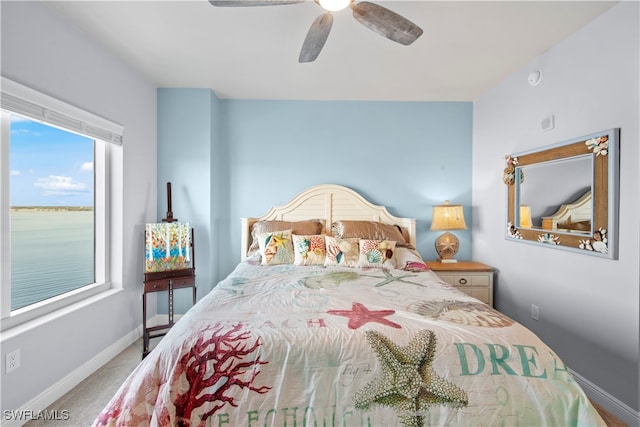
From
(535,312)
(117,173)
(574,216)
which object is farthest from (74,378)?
(574,216)

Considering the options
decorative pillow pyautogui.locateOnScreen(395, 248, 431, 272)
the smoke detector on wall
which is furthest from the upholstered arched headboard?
the smoke detector on wall

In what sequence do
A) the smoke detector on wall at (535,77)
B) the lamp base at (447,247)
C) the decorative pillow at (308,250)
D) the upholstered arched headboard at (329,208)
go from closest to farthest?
1. the smoke detector on wall at (535,77)
2. the decorative pillow at (308,250)
3. the lamp base at (447,247)
4. the upholstered arched headboard at (329,208)

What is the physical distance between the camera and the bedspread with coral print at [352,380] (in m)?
1.24

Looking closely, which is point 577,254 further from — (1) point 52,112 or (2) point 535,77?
(1) point 52,112

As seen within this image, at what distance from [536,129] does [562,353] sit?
1.89m

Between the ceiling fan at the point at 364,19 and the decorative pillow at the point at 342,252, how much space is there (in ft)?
5.63

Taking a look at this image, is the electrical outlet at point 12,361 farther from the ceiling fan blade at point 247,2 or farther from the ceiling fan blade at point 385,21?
the ceiling fan blade at point 385,21

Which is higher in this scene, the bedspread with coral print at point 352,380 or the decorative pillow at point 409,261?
the decorative pillow at point 409,261

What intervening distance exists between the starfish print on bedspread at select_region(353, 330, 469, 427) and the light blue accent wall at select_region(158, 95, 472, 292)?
7.85 ft

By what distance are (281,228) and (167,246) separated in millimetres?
1133

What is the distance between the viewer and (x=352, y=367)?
51.2 inches

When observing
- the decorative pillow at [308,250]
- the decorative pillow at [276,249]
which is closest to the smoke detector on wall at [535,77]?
the decorative pillow at [308,250]

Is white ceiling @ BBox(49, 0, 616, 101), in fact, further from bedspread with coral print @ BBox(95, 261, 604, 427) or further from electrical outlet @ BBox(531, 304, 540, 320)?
electrical outlet @ BBox(531, 304, 540, 320)

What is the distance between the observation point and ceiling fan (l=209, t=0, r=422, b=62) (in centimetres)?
153
